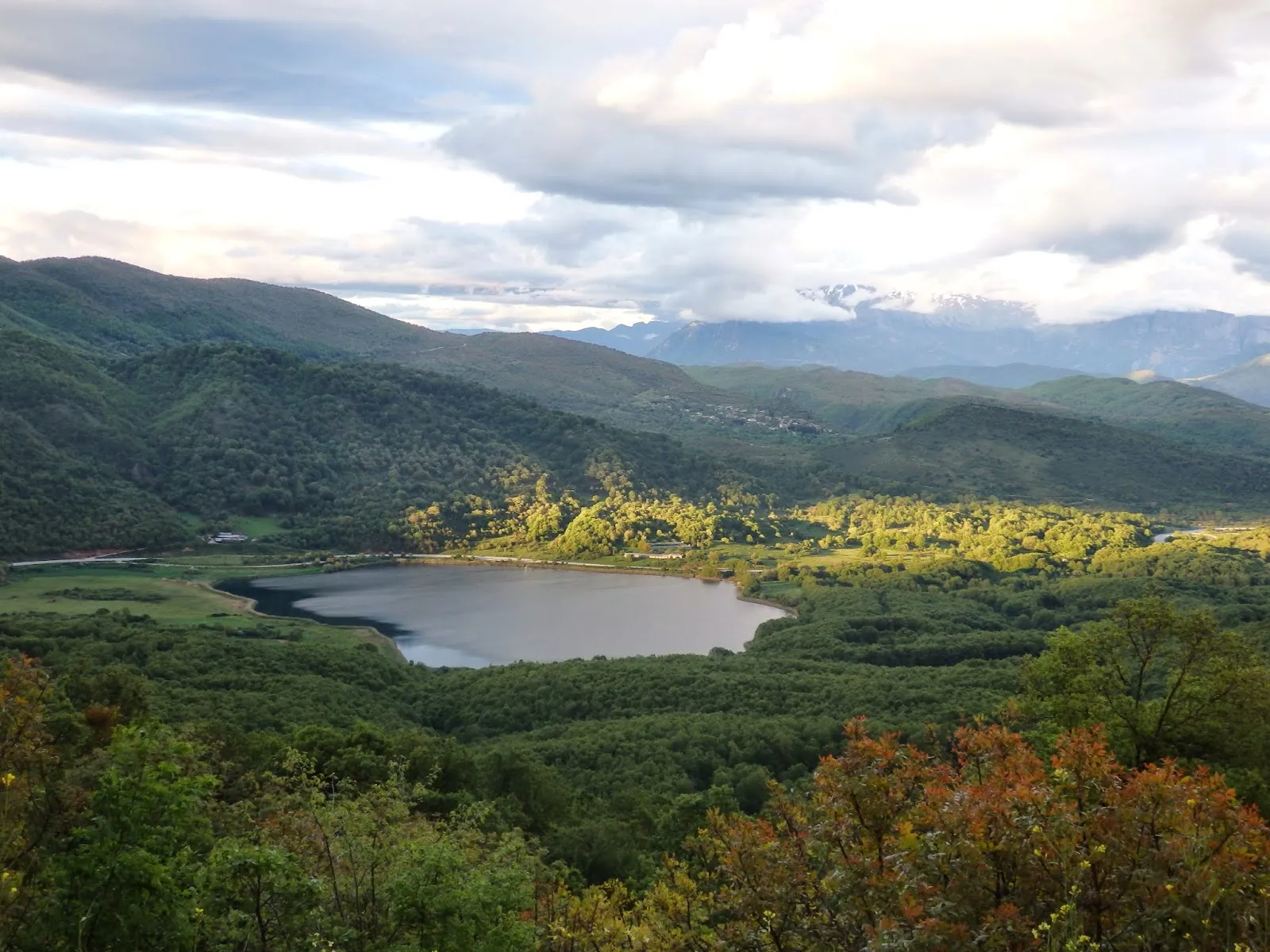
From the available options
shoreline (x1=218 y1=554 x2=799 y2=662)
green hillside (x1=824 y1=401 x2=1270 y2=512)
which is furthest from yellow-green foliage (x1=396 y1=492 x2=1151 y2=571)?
green hillside (x1=824 y1=401 x2=1270 y2=512)

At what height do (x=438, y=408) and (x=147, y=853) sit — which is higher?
(x=438, y=408)

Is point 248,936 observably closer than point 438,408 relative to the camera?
Yes

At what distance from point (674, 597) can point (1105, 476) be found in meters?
110

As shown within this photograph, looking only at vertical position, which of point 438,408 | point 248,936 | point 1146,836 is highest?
point 438,408

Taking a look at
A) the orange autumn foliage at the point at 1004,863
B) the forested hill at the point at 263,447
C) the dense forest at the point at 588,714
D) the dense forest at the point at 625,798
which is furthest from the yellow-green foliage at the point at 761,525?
the orange autumn foliage at the point at 1004,863

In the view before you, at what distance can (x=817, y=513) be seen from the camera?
517 ft

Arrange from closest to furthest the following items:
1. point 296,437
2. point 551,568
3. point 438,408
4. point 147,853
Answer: point 147,853
point 551,568
point 296,437
point 438,408

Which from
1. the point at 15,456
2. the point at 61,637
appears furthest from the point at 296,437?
the point at 61,637

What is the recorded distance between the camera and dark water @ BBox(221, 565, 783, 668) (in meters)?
81.2

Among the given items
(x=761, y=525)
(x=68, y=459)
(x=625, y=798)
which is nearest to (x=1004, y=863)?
(x=625, y=798)

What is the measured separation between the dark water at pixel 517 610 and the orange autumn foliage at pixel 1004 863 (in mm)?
66064

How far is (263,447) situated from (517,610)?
230 ft

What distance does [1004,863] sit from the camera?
963 cm

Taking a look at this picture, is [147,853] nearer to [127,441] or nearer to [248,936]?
[248,936]
